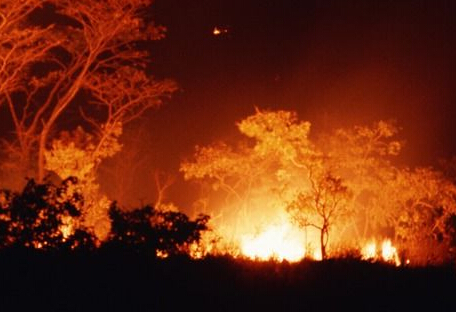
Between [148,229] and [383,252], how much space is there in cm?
762

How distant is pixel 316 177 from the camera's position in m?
13.8

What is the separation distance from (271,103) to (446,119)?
6.14 m

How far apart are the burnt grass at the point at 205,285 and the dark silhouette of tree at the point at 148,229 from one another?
0.13 metres

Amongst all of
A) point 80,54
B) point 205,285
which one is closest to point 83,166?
point 80,54

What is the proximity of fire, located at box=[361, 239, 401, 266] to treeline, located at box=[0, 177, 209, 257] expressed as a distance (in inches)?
199

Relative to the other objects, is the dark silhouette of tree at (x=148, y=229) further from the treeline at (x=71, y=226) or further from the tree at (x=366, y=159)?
the tree at (x=366, y=159)

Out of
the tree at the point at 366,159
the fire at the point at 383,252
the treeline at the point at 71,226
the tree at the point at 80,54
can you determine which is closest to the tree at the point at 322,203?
the fire at the point at 383,252

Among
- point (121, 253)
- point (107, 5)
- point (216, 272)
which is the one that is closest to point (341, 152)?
point (107, 5)

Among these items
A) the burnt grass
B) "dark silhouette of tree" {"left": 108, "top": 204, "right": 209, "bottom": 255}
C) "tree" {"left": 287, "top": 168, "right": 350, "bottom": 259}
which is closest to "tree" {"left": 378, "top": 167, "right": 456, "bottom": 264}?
"tree" {"left": 287, "top": 168, "right": 350, "bottom": 259}

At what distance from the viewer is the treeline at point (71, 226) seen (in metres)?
7.04

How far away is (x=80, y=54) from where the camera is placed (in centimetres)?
1584

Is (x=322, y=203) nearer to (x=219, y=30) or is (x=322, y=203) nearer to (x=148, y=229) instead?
(x=148, y=229)

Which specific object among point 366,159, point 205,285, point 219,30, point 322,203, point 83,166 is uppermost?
point 219,30

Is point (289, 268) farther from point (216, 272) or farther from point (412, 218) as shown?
point (412, 218)
